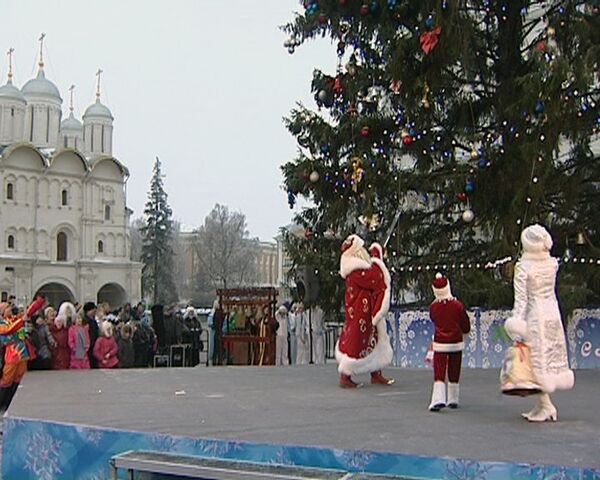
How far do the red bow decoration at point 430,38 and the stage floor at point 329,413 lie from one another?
5542 mm

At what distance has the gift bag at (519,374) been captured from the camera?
750 centimetres

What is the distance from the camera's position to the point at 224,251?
7369 cm

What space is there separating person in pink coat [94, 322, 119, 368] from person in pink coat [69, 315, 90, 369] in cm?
46

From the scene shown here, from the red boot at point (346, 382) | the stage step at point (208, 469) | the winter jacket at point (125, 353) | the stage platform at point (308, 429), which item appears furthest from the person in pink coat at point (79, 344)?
the stage step at point (208, 469)

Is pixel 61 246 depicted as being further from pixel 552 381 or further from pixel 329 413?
pixel 552 381

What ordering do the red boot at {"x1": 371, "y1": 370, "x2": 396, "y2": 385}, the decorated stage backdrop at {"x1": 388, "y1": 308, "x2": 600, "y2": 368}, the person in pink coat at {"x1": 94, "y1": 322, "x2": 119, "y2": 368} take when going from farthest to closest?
the person in pink coat at {"x1": 94, "y1": 322, "x2": 119, "y2": 368}, the decorated stage backdrop at {"x1": 388, "y1": 308, "x2": 600, "y2": 368}, the red boot at {"x1": 371, "y1": 370, "x2": 396, "y2": 385}

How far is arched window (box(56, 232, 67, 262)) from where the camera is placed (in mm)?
56750

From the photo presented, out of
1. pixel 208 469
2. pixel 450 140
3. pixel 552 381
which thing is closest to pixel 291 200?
pixel 450 140

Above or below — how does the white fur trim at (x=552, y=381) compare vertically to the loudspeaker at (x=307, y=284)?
below

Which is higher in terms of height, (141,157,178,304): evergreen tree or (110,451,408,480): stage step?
(141,157,178,304): evergreen tree

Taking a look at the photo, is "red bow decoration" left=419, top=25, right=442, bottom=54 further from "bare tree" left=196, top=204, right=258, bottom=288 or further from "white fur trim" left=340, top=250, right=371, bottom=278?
"bare tree" left=196, top=204, right=258, bottom=288

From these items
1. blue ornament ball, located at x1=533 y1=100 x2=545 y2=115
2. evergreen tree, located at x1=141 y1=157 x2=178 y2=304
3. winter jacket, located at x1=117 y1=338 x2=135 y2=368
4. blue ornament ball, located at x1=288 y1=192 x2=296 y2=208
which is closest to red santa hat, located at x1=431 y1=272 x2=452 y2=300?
blue ornament ball, located at x1=533 y1=100 x2=545 y2=115

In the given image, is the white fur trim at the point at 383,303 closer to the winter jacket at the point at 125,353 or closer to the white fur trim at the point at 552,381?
the white fur trim at the point at 552,381

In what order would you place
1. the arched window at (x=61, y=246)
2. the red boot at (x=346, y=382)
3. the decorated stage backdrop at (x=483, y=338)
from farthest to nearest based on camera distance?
the arched window at (x=61, y=246)
the decorated stage backdrop at (x=483, y=338)
the red boot at (x=346, y=382)
